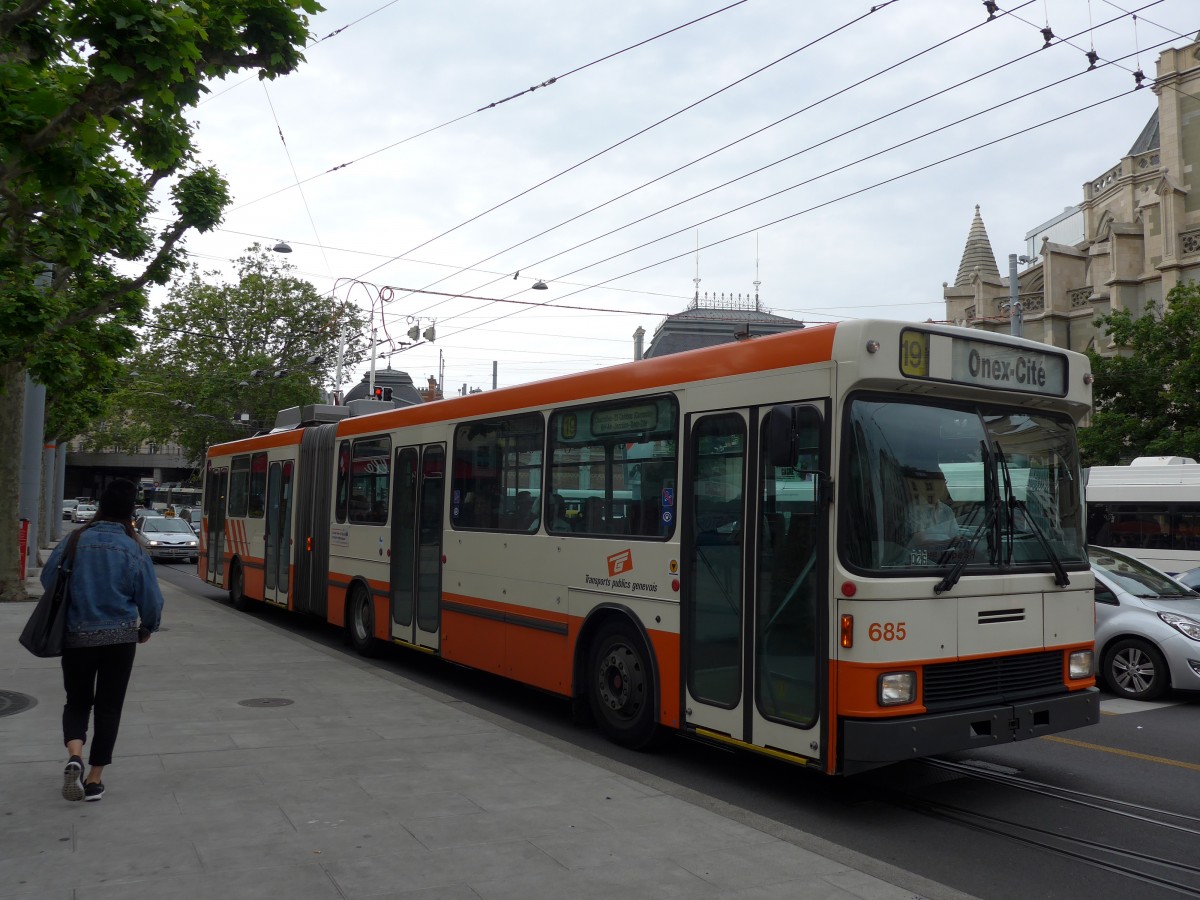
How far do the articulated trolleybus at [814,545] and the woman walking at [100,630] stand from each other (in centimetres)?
345

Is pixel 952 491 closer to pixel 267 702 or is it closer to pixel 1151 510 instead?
pixel 267 702

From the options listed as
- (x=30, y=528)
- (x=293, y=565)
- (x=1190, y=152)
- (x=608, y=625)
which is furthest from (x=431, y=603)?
(x=1190, y=152)

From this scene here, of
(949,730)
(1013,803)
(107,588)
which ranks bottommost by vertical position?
(1013,803)

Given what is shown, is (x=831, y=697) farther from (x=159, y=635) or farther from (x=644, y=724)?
(x=159, y=635)

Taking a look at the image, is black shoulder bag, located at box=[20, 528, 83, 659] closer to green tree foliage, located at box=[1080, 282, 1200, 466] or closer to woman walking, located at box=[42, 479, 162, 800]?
woman walking, located at box=[42, 479, 162, 800]

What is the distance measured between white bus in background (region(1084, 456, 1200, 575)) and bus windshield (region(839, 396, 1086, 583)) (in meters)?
14.7

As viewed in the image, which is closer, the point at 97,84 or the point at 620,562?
the point at 97,84

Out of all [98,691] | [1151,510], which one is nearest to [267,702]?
[98,691]

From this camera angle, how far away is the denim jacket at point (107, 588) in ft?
19.1

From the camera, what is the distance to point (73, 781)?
584cm

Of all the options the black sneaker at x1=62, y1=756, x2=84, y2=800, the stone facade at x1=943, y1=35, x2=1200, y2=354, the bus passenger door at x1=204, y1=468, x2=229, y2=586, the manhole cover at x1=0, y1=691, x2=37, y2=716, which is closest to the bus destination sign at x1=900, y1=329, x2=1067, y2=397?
the black sneaker at x1=62, y1=756, x2=84, y2=800

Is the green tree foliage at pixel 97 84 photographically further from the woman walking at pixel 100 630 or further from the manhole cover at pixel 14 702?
the manhole cover at pixel 14 702

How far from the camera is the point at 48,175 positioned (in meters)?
6.95

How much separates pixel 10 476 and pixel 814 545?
1614 centimetres
